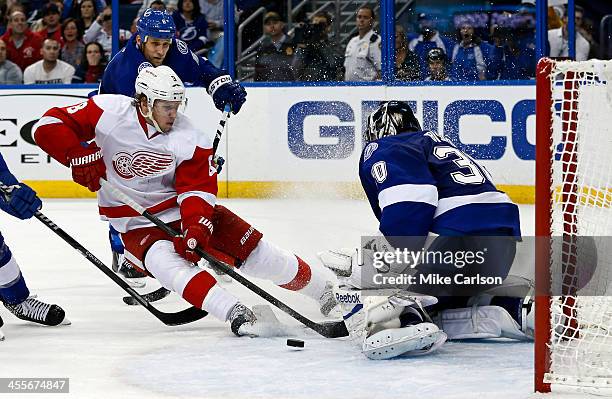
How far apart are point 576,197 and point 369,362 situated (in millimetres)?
694

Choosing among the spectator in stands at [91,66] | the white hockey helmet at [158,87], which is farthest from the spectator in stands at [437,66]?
the white hockey helmet at [158,87]

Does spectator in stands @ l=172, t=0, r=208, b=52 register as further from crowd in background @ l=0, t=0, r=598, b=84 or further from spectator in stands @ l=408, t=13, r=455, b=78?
spectator in stands @ l=408, t=13, r=455, b=78

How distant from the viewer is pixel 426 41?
7.14m

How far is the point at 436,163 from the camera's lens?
10.6 feet

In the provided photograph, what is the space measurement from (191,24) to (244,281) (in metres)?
4.25

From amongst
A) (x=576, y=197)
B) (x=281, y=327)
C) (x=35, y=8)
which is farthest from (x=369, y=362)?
(x=35, y=8)

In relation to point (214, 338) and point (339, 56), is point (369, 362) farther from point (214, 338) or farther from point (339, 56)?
point (339, 56)

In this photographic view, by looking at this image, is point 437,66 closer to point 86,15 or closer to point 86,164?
point 86,15

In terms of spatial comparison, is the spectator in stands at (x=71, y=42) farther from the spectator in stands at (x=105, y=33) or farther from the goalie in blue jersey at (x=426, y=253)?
the goalie in blue jersey at (x=426, y=253)

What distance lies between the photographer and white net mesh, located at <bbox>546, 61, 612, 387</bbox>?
8.88 feet

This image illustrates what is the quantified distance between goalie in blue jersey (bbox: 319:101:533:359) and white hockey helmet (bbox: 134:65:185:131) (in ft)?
2.15

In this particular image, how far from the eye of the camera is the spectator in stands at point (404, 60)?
23.4 ft

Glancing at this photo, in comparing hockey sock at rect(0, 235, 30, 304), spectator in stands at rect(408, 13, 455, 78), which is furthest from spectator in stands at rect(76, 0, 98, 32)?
hockey sock at rect(0, 235, 30, 304)

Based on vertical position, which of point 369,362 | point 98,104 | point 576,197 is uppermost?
point 98,104
